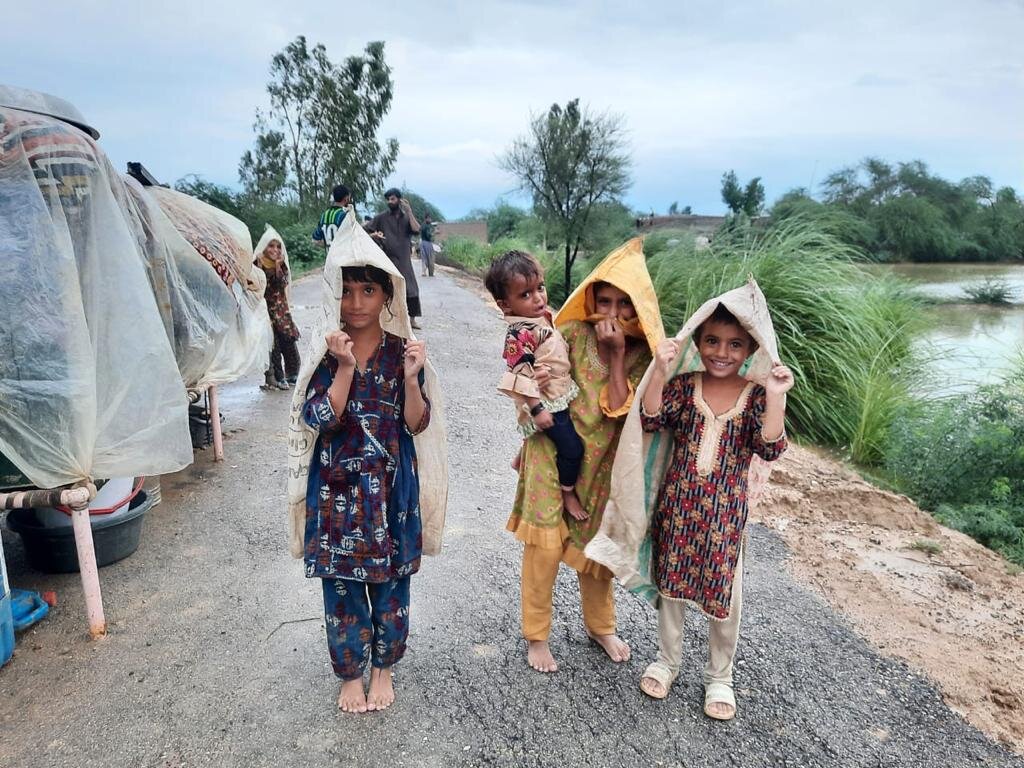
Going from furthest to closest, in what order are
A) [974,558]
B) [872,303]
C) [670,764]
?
[872,303] < [974,558] < [670,764]

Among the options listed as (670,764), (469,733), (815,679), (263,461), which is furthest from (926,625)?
(263,461)

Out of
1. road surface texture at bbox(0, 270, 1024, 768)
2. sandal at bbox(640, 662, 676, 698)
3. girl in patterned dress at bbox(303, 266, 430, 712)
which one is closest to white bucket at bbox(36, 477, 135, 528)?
road surface texture at bbox(0, 270, 1024, 768)

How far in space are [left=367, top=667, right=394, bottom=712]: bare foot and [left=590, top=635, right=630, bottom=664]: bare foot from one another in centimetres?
86

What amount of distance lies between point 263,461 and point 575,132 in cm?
1752

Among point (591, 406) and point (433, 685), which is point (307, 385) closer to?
point (591, 406)

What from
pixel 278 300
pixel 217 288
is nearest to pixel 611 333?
pixel 217 288

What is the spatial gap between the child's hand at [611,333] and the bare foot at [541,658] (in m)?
1.22

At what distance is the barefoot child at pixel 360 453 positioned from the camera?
2008 millimetres

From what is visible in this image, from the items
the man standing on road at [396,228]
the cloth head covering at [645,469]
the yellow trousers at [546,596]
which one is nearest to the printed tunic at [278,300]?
the man standing on road at [396,228]

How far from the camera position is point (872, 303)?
7.86 meters

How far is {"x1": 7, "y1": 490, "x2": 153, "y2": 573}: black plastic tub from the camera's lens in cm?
299

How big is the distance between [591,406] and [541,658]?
1.04 m

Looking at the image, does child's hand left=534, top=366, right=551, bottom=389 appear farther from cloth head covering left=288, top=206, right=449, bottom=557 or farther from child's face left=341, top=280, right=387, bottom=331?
child's face left=341, top=280, right=387, bottom=331

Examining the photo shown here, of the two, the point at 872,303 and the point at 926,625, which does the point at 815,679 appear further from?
the point at 872,303
